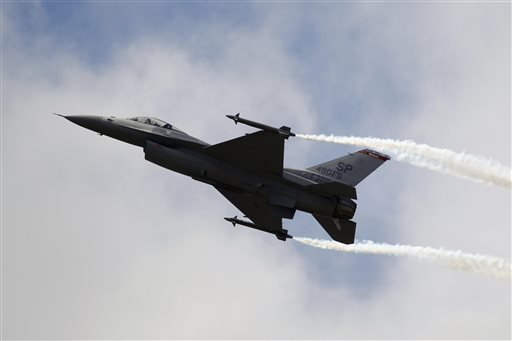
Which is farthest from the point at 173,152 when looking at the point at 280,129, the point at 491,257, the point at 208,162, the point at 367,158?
the point at 491,257

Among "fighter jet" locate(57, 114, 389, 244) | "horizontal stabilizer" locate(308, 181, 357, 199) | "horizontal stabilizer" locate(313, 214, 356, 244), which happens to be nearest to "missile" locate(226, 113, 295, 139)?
"fighter jet" locate(57, 114, 389, 244)

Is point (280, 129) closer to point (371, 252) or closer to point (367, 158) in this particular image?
point (367, 158)

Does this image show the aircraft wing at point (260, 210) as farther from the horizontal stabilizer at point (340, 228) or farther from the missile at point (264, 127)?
the missile at point (264, 127)

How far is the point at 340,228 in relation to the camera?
166ft

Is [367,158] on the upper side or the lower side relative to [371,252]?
upper

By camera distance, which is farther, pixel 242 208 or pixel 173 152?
pixel 242 208

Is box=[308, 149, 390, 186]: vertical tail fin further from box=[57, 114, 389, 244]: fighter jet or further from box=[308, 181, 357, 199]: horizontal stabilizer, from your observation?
box=[308, 181, 357, 199]: horizontal stabilizer

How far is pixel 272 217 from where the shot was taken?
5119 centimetres

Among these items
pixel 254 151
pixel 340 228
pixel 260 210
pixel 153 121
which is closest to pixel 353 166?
pixel 340 228

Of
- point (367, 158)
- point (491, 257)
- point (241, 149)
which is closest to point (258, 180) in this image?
point (241, 149)

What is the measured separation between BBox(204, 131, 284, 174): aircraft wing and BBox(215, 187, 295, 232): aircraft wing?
2428 mm

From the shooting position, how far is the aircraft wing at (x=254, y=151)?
156ft

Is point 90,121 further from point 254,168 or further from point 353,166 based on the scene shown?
point 353,166

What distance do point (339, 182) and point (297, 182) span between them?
2208mm
